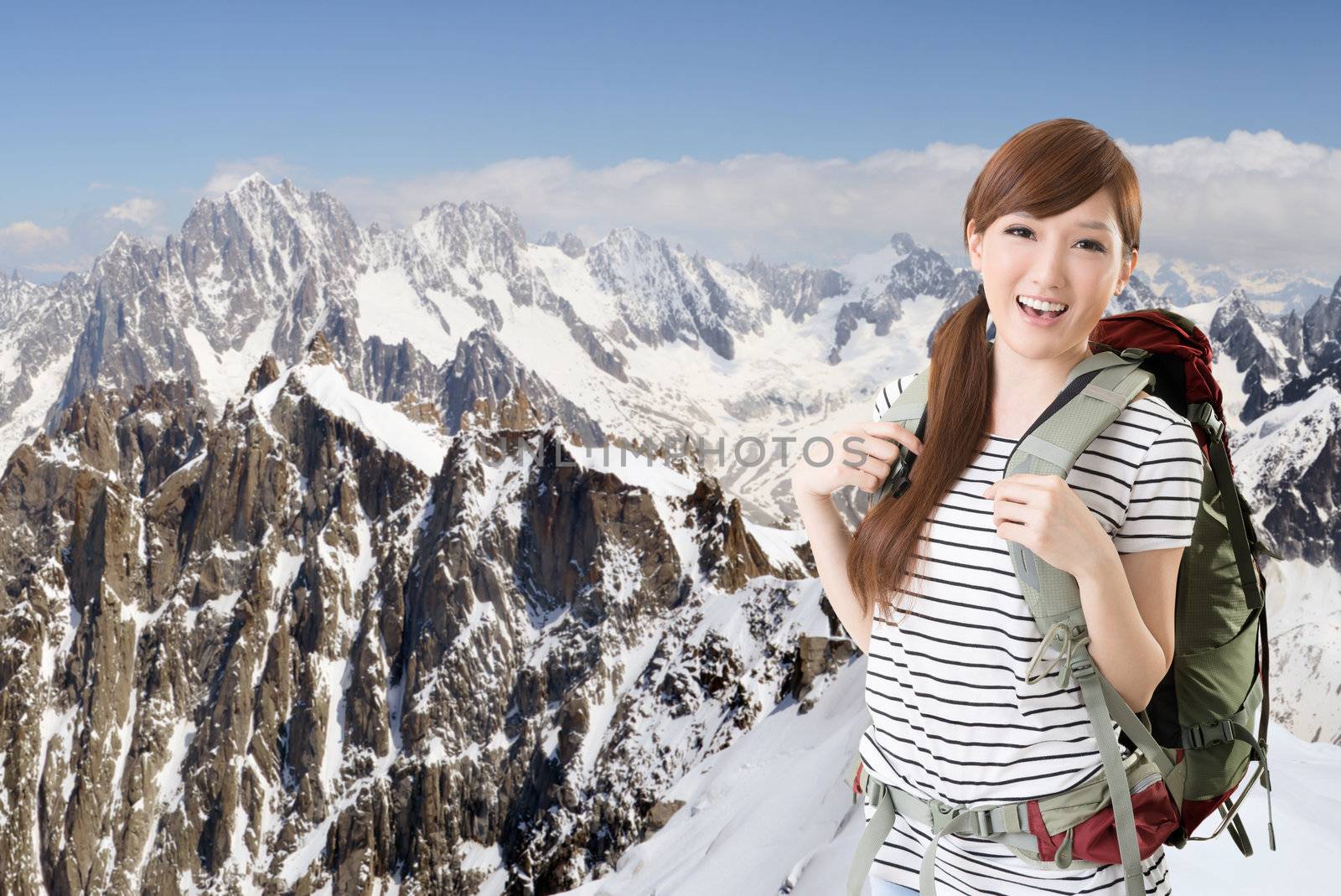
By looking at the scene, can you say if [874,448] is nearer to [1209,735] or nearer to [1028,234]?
[1028,234]

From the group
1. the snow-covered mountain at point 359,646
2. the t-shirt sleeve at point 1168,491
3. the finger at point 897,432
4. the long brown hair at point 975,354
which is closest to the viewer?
the t-shirt sleeve at point 1168,491

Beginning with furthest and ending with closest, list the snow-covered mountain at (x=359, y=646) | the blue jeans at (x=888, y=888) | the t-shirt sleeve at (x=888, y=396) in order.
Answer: the snow-covered mountain at (x=359, y=646) < the t-shirt sleeve at (x=888, y=396) < the blue jeans at (x=888, y=888)

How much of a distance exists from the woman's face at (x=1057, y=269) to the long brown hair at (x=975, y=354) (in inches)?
2.1

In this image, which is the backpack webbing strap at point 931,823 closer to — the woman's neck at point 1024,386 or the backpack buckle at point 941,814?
the backpack buckle at point 941,814

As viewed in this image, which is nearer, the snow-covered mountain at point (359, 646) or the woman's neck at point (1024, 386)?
the woman's neck at point (1024, 386)

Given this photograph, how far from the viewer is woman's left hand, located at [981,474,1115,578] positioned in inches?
107

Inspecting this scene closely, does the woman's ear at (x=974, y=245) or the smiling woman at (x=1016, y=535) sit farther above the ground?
the woman's ear at (x=974, y=245)

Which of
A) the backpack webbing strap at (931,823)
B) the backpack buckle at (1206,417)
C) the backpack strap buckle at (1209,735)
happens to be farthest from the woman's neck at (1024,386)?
the backpack webbing strap at (931,823)

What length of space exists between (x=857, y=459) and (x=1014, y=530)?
0.86 meters

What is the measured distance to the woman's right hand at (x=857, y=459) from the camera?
3.44m

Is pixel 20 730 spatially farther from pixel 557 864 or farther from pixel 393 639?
pixel 557 864

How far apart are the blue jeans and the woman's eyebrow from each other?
2.60 metres

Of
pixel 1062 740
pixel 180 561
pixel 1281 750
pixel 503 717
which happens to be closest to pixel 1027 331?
pixel 1062 740

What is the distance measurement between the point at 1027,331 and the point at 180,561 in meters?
131
